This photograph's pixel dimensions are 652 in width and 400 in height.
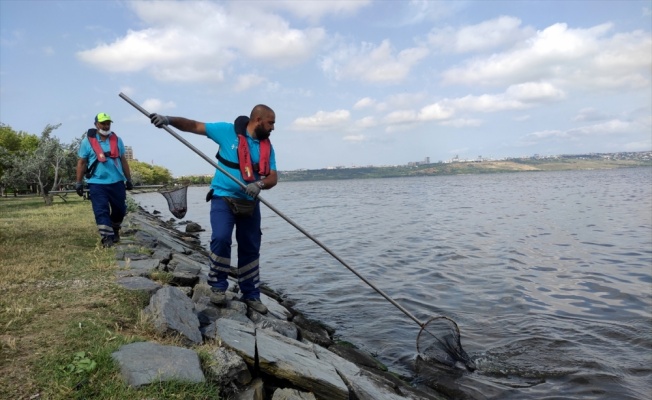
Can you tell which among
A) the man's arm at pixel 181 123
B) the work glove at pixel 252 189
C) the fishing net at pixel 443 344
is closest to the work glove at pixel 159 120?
the man's arm at pixel 181 123

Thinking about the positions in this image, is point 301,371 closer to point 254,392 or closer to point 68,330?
point 254,392

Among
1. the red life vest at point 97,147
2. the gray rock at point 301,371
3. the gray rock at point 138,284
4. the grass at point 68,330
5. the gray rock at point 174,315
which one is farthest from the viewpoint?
the red life vest at point 97,147

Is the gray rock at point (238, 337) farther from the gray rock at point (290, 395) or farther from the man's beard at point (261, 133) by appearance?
the man's beard at point (261, 133)

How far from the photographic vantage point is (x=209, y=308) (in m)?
5.23

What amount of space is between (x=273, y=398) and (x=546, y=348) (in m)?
5.39

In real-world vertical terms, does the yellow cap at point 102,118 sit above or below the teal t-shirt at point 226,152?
above

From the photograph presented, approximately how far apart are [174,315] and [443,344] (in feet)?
13.7

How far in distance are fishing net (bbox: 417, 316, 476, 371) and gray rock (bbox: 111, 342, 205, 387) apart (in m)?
4.30

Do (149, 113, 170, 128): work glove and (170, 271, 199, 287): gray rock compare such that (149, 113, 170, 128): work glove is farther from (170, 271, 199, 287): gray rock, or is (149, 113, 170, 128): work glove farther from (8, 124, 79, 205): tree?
(8, 124, 79, 205): tree

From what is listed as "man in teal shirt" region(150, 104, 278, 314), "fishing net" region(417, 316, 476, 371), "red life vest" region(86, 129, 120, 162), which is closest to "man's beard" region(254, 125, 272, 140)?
"man in teal shirt" region(150, 104, 278, 314)

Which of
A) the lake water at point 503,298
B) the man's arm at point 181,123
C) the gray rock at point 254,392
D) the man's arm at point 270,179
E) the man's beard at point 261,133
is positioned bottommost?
the lake water at point 503,298

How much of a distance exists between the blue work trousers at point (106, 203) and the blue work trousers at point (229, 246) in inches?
141

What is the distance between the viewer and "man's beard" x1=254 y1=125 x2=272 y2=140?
5.83m

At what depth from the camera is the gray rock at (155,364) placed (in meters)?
3.11
